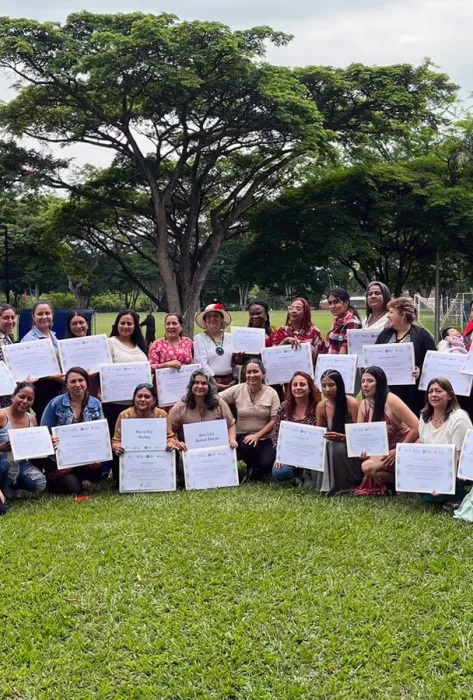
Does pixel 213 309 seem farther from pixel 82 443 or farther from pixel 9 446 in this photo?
pixel 9 446

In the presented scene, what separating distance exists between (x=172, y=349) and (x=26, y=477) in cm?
192

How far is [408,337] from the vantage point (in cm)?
616

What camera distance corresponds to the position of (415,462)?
5.37m

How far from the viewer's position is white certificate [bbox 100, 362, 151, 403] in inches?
261

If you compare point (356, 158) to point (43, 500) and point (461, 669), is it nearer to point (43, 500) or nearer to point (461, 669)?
point (43, 500)

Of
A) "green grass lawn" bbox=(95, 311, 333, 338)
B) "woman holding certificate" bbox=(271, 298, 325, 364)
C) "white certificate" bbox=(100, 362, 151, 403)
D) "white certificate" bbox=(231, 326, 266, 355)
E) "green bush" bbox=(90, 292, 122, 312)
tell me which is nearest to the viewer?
"white certificate" bbox=(100, 362, 151, 403)

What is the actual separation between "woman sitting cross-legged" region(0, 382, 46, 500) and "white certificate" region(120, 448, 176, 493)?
741 mm

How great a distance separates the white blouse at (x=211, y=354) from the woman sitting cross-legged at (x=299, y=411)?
0.84 metres

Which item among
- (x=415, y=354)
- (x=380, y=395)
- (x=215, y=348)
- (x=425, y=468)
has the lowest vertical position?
(x=425, y=468)

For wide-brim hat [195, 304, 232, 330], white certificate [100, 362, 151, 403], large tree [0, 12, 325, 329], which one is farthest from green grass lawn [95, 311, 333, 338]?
white certificate [100, 362, 151, 403]

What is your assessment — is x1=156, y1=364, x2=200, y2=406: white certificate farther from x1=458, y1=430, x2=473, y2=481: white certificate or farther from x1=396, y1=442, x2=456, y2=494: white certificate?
x1=458, y1=430, x2=473, y2=481: white certificate

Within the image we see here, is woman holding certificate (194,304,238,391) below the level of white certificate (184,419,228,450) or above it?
above

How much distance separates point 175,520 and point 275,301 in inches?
2892

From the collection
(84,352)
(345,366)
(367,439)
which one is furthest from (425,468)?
(84,352)
